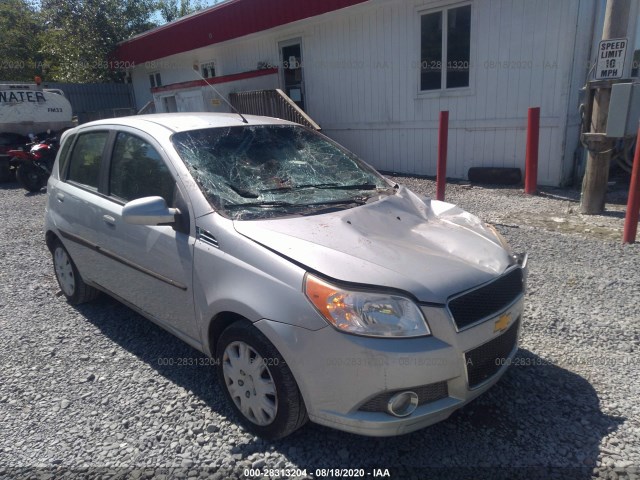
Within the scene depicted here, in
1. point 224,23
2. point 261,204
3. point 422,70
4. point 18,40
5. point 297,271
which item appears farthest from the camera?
point 18,40

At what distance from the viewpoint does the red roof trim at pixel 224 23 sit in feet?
34.1

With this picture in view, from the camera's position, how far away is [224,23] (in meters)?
13.1

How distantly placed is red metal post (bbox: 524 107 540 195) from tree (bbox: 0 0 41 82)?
29672 millimetres

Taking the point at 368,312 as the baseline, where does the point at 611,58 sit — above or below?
above

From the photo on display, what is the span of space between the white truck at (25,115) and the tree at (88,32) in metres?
9.21

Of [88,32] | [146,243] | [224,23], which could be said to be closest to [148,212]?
[146,243]

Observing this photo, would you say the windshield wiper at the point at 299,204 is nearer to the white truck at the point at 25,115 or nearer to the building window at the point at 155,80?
the white truck at the point at 25,115

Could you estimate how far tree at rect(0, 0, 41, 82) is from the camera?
27281mm

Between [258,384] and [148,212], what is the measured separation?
3.80 feet

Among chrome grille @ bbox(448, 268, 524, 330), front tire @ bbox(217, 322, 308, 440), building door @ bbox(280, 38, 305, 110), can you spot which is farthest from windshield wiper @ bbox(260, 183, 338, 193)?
building door @ bbox(280, 38, 305, 110)

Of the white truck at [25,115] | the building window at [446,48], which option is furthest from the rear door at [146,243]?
the white truck at [25,115]

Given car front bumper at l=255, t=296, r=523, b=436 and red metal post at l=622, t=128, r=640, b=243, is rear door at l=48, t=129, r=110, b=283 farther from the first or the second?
red metal post at l=622, t=128, r=640, b=243

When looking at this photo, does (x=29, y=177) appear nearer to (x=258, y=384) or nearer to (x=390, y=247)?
(x=258, y=384)

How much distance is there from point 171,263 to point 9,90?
39.6 feet
